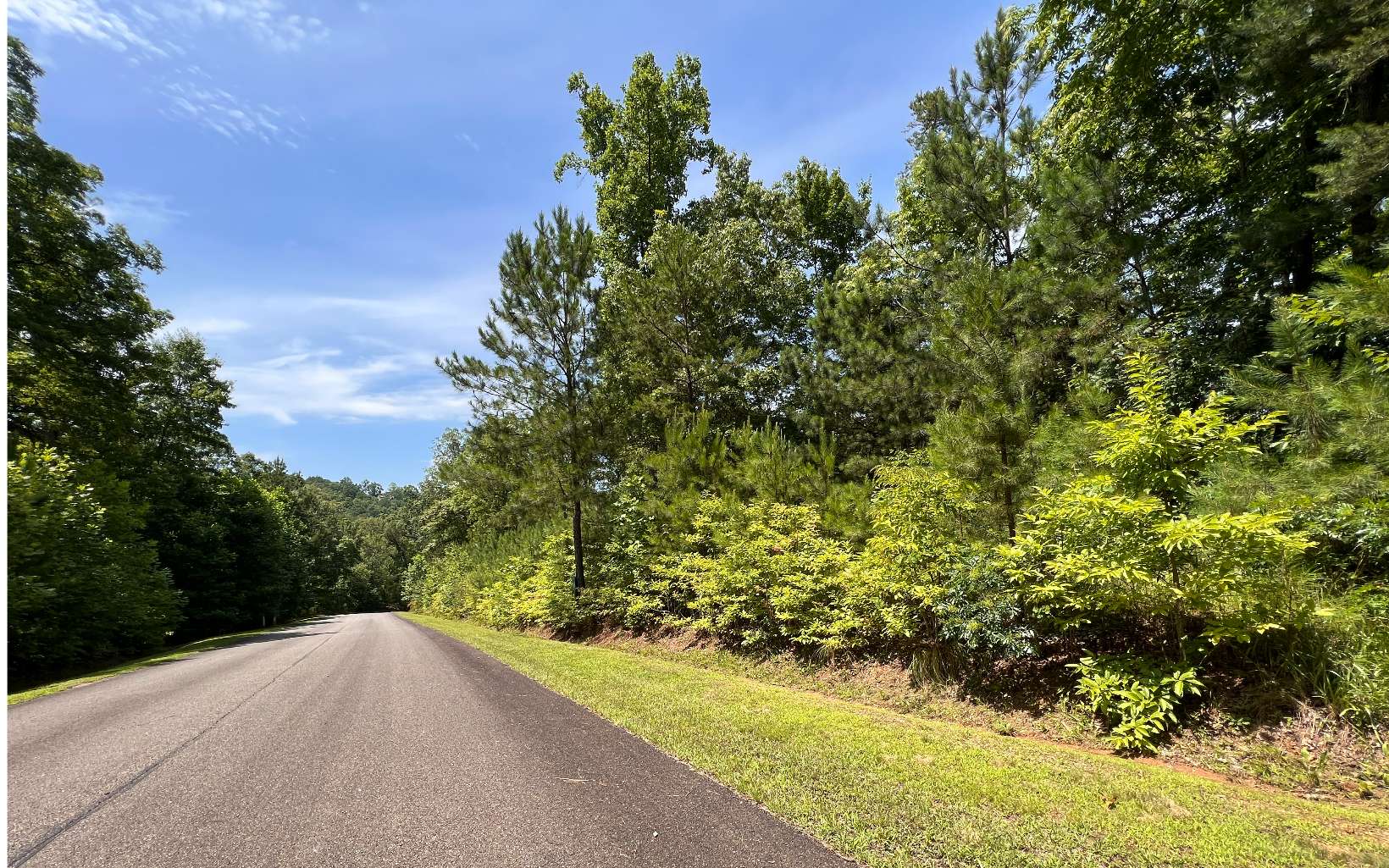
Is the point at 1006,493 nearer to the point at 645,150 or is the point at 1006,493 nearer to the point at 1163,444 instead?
the point at 1163,444

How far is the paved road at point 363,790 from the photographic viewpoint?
315cm

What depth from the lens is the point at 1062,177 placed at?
8.81m

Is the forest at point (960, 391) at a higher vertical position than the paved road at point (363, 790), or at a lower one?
higher

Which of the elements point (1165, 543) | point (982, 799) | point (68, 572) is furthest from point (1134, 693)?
point (68, 572)

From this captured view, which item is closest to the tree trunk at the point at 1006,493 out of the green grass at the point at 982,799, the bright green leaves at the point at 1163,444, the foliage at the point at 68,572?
the bright green leaves at the point at 1163,444

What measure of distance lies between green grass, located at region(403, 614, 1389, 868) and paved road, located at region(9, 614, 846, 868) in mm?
385

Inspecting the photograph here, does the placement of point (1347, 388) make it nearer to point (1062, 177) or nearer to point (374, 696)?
point (1062, 177)

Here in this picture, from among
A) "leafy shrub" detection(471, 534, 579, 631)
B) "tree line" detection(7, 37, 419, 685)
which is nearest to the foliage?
"tree line" detection(7, 37, 419, 685)

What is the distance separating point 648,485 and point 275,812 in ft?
42.4

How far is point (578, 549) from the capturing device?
1784 centimetres

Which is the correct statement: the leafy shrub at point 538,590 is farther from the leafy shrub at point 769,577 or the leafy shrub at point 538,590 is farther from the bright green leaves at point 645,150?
the bright green leaves at point 645,150

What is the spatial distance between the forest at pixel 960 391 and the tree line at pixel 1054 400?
54 mm

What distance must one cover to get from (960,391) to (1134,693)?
14.9 feet

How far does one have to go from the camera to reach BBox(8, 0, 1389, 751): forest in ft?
17.0
